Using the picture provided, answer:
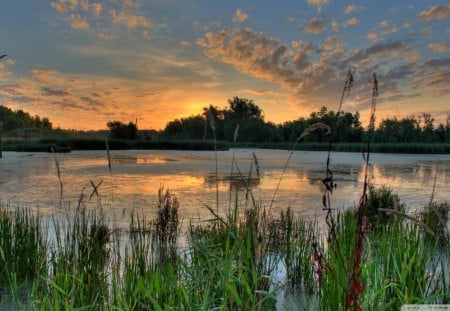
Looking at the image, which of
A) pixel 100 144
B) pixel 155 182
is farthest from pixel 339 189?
pixel 100 144

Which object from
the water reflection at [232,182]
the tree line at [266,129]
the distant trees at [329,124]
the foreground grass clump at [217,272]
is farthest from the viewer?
the distant trees at [329,124]

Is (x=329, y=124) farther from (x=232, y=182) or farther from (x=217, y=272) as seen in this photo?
(x=217, y=272)

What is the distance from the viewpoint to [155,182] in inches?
424

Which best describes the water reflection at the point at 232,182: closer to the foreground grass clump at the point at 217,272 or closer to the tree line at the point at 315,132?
the foreground grass clump at the point at 217,272

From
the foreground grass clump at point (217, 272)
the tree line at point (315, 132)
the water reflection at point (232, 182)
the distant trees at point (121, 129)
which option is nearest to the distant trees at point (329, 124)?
the tree line at point (315, 132)

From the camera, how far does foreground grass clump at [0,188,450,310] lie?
1.99m

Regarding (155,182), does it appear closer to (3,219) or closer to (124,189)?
(124,189)

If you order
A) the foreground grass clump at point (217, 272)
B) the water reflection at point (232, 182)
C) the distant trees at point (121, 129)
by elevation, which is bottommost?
the water reflection at point (232, 182)

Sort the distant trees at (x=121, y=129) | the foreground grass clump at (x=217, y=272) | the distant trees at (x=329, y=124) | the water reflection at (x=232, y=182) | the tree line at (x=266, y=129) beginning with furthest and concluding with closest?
1. the distant trees at (x=329, y=124)
2. the tree line at (x=266, y=129)
3. the distant trees at (x=121, y=129)
4. the water reflection at (x=232, y=182)
5. the foreground grass clump at (x=217, y=272)

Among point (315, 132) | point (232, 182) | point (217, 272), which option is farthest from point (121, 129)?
point (217, 272)

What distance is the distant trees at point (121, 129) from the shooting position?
43500mm

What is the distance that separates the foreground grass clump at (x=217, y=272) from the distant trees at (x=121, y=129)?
135 ft

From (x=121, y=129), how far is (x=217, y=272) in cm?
4290

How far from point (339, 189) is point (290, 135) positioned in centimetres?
5577
